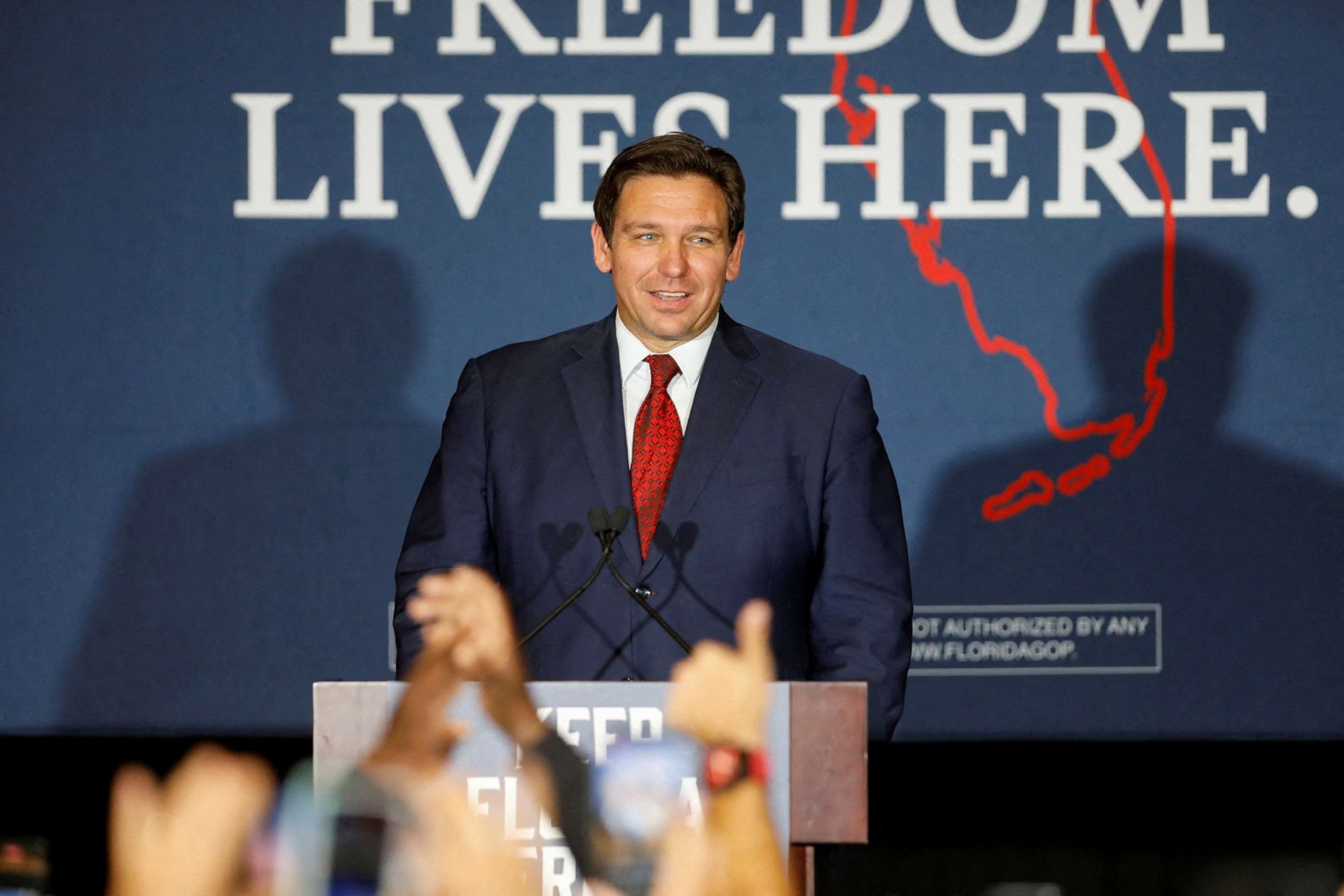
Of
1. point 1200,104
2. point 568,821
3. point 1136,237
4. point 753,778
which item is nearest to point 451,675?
point 568,821

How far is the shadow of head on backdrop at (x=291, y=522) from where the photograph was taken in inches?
121

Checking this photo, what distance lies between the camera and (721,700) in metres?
1.28

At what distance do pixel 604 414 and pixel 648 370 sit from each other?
115 mm

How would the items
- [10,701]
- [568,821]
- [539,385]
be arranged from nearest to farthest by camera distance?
[568,821] → [539,385] → [10,701]

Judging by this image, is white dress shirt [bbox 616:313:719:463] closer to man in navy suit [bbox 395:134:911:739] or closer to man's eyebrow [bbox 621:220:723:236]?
man in navy suit [bbox 395:134:911:739]

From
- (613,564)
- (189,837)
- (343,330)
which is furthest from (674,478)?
(343,330)

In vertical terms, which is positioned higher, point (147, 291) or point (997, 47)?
point (997, 47)

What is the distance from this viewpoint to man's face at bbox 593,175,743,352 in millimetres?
1992

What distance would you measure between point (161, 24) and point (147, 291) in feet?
2.02

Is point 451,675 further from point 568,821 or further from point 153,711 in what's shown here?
point 153,711

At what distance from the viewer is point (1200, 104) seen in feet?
10.2

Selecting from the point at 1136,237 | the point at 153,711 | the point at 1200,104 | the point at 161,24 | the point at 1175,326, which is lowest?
the point at 153,711

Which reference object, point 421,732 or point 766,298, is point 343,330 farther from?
point 421,732

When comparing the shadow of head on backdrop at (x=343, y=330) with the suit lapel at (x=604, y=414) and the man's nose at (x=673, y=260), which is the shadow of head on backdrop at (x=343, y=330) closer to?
the suit lapel at (x=604, y=414)
